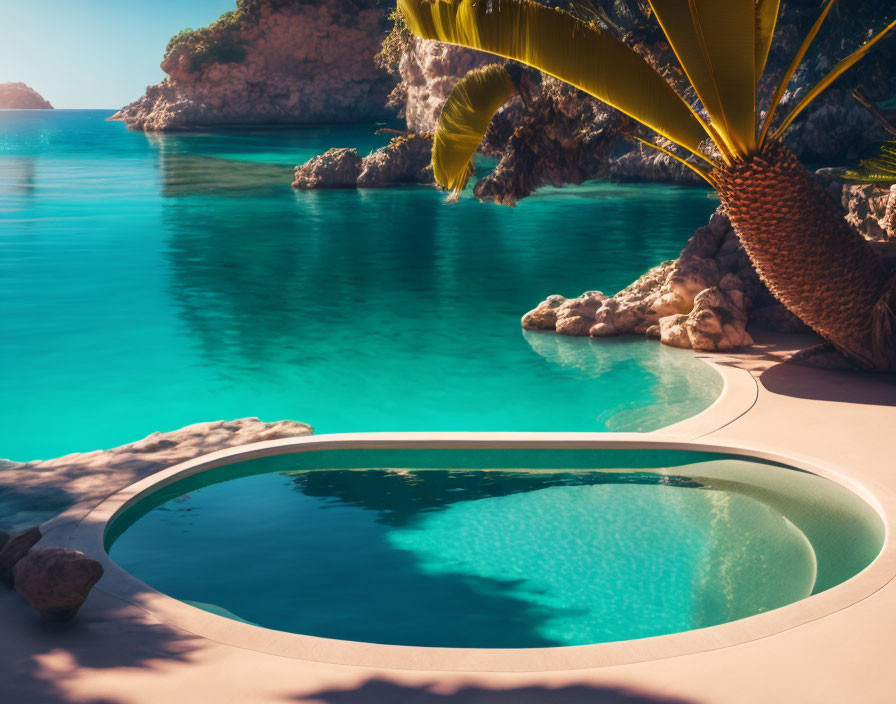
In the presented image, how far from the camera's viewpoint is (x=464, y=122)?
12062 millimetres

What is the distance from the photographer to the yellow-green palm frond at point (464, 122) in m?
11.9

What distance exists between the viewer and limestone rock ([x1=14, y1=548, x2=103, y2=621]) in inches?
199

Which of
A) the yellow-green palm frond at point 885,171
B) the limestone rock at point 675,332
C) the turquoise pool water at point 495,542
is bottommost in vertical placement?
the turquoise pool water at point 495,542

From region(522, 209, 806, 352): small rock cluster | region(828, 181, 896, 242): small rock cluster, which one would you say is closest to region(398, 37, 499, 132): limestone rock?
region(522, 209, 806, 352): small rock cluster

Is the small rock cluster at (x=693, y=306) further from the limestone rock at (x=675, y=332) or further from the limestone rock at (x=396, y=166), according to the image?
the limestone rock at (x=396, y=166)

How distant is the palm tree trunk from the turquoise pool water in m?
2.60

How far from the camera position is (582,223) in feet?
88.9

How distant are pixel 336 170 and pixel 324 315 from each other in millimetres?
23040

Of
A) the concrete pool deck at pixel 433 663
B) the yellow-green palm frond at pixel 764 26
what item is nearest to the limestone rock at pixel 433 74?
the yellow-green palm frond at pixel 764 26

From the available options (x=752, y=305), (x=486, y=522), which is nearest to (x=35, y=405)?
(x=486, y=522)

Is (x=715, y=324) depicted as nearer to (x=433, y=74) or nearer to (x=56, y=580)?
(x=56, y=580)

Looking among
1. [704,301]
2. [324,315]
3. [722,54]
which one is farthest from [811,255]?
[324,315]

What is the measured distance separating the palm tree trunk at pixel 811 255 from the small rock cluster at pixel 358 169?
94.5 feet

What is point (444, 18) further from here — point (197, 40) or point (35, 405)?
point (197, 40)
